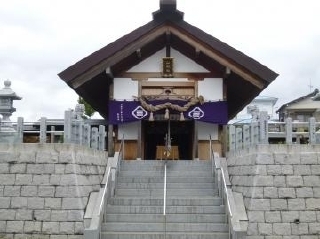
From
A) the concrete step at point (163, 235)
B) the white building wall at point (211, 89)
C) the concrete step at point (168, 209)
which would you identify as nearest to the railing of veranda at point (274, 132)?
the concrete step at point (168, 209)

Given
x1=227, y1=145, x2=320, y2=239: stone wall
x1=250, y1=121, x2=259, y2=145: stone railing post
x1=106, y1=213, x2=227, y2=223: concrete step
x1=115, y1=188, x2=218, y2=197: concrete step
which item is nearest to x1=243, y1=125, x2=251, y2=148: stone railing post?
x1=250, y1=121, x2=259, y2=145: stone railing post

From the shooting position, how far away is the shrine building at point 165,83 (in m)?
15.6

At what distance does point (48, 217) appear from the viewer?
10.6 m

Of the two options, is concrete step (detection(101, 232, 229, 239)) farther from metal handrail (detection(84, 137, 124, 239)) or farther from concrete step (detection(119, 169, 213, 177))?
concrete step (detection(119, 169, 213, 177))

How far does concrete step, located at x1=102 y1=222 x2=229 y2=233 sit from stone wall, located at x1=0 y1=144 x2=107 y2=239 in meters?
0.86

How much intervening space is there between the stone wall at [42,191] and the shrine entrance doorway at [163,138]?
18.1ft

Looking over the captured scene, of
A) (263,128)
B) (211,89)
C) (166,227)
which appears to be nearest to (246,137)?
(263,128)

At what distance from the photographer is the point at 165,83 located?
16406 millimetres

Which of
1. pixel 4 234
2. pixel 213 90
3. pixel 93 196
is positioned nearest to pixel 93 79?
pixel 213 90

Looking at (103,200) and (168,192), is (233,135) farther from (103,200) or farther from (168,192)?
(103,200)

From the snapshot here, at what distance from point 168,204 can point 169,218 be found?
564mm

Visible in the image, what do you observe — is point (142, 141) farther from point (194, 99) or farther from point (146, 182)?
point (146, 182)

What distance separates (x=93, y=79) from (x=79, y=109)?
3.41 meters

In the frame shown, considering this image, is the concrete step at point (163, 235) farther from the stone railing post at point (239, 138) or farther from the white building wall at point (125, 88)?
the white building wall at point (125, 88)
